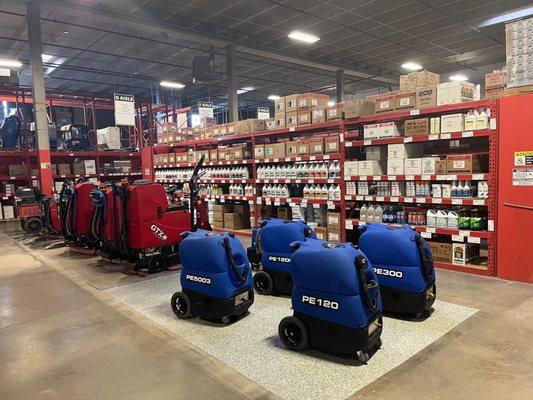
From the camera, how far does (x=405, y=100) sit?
212 inches

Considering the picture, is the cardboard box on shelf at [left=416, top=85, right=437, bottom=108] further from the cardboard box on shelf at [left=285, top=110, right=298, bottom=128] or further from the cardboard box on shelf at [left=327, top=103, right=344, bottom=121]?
the cardboard box on shelf at [left=285, top=110, right=298, bottom=128]

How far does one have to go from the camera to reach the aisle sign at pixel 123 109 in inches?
464

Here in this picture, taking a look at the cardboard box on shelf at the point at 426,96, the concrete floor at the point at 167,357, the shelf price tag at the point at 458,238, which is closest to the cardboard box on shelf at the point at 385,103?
the cardboard box on shelf at the point at 426,96

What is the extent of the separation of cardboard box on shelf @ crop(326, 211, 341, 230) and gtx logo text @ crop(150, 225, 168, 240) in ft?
8.56

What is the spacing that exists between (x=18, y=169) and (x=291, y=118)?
9.43 metres

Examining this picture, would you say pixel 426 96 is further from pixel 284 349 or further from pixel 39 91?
pixel 39 91

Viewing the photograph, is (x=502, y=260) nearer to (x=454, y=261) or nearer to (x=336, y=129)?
(x=454, y=261)

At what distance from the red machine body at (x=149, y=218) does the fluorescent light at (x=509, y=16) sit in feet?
36.9

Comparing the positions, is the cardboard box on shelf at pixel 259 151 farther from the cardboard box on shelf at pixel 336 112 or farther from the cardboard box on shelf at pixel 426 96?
→ the cardboard box on shelf at pixel 426 96

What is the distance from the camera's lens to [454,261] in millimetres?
5066

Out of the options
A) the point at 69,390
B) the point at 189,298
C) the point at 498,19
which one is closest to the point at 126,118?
the point at 189,298

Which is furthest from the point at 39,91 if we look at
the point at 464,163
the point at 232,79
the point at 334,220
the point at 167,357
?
the point at 464,163

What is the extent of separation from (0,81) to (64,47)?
252 cm

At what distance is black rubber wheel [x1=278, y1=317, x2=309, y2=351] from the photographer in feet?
9.55
